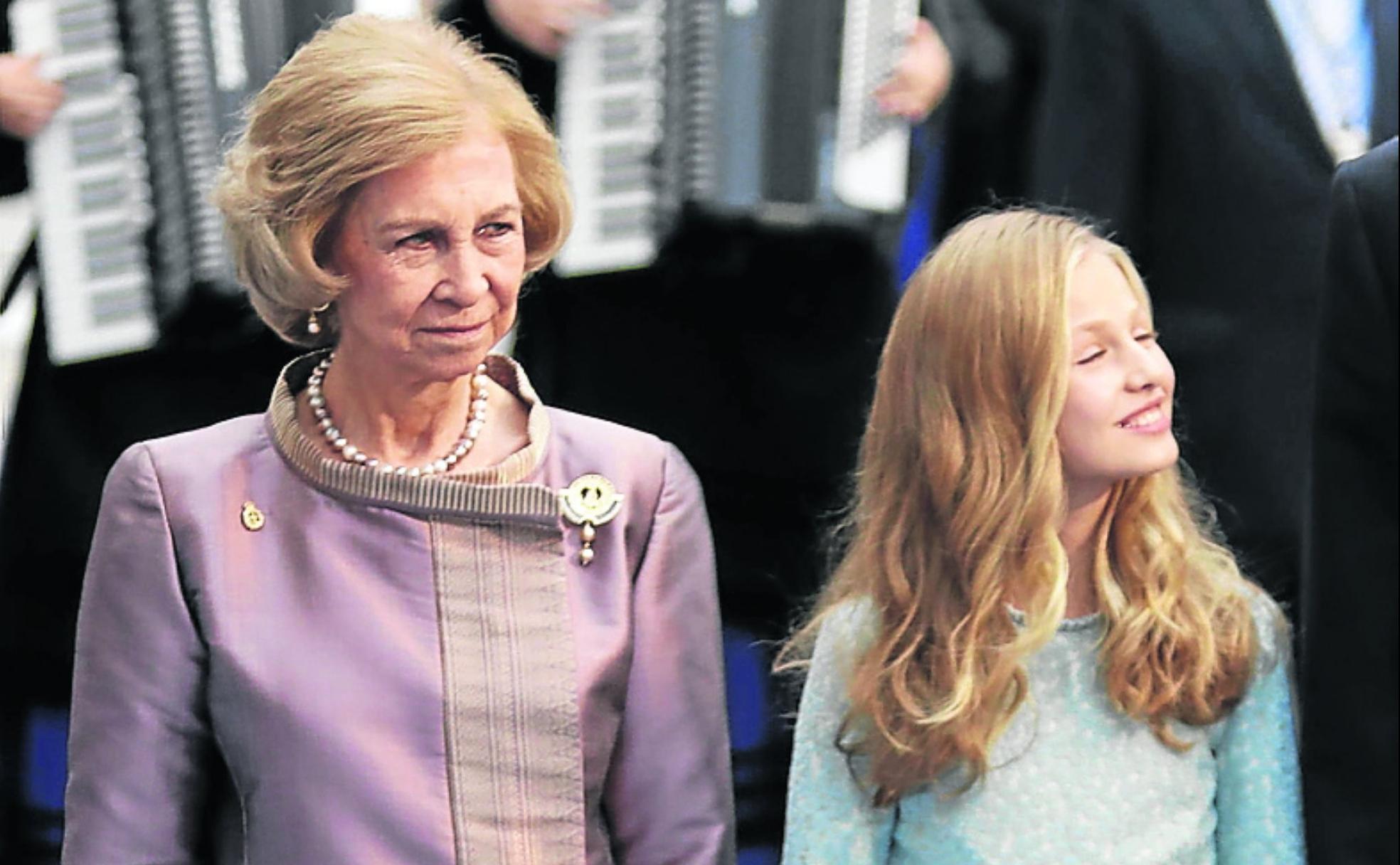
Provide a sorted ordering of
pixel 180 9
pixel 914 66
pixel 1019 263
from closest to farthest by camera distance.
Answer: pixel 1019 263
pixel 180 9
pixel 914 66

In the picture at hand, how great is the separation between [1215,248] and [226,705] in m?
1.51

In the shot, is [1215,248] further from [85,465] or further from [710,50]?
[85,465]

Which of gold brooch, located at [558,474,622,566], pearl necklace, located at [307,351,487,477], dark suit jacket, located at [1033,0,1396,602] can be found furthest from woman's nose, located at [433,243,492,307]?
dark suit jacket, located at [1033,0,1396,602]

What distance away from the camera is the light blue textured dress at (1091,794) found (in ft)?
7.16

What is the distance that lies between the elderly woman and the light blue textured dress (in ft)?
0.56

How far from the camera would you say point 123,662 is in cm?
212

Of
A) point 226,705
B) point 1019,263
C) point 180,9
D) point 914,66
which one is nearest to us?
point 226,705

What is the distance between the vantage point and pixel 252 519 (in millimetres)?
2158

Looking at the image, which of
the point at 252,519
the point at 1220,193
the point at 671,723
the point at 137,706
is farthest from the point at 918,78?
the point at 137,706

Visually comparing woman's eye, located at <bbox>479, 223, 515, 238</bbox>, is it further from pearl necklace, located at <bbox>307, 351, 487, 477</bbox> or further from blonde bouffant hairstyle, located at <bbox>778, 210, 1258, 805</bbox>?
blonde bouffant hairstyle, located at <bbox>778, 210, 1258, 805</bbox>

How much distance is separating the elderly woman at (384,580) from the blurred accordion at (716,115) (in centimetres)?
56

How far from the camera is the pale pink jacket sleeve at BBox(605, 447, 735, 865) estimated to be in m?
2.21

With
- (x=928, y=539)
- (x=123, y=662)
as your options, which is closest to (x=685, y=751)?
(x=928, y=539)

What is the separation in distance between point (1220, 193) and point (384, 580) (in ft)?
4.46
